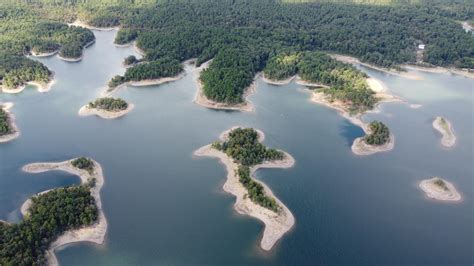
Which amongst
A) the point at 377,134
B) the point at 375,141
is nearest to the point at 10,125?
the point at 375,141

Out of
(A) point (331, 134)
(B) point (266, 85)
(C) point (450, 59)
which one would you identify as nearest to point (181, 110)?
(B) point (266, 85)

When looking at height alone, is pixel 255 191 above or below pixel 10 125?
above

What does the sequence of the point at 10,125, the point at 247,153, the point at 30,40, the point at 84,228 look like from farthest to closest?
the point at 30,40
the point at 10,125
the point at 247,153
the point at 84,228

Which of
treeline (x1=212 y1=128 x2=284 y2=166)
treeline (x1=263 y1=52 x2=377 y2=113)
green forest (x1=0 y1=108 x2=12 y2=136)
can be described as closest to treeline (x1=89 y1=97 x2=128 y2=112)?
green forest (x1=0 y1=108 x2=12 y2=136)

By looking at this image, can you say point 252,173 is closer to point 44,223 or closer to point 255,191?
point 255,191

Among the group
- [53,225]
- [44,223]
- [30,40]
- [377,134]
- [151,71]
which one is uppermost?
[377,134]

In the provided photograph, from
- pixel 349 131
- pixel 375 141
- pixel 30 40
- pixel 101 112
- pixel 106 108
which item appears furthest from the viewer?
pixel 30 40

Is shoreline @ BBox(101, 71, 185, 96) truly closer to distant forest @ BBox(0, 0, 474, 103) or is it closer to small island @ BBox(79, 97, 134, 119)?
distant forest @ BBox(0, 0, 474, 103)
